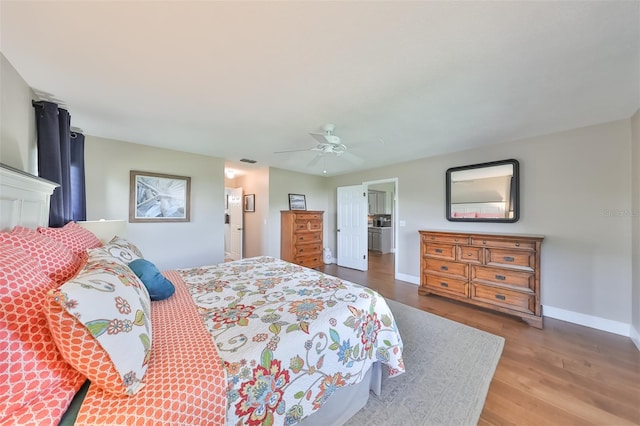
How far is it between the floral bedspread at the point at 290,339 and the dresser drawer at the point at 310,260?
3.08 m

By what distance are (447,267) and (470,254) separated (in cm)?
38

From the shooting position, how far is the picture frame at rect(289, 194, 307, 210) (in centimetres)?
540

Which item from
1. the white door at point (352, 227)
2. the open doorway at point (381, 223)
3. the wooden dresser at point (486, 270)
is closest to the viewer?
the wooden dresser at point (486, 270)

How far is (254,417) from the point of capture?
37.7 inches

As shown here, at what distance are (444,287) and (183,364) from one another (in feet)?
11.4

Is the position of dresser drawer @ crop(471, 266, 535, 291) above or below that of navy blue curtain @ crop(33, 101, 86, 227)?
below

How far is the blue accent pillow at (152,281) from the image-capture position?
4.87 ft

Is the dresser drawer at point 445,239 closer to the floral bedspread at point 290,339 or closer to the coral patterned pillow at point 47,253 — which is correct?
the floral bedspread at point 290,339

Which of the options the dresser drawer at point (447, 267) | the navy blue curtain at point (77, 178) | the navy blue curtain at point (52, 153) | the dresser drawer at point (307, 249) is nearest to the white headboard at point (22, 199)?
the navy blue curtain at point (52, 153)

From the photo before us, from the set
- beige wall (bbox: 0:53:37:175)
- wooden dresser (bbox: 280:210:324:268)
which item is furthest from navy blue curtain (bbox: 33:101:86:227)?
wooden dresser (bbox: 280:210:324:268)

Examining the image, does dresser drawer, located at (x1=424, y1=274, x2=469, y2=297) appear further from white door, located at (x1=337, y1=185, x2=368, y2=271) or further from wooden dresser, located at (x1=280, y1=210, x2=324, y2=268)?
wooden dresser, located at (x1=280, y1=210, x2=324, y2=268)

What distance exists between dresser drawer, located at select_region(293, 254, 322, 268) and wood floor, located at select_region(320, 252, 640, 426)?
2.88m

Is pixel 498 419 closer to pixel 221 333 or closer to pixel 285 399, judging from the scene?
pixel 285 399

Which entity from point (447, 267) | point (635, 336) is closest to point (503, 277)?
point (447, 267)
